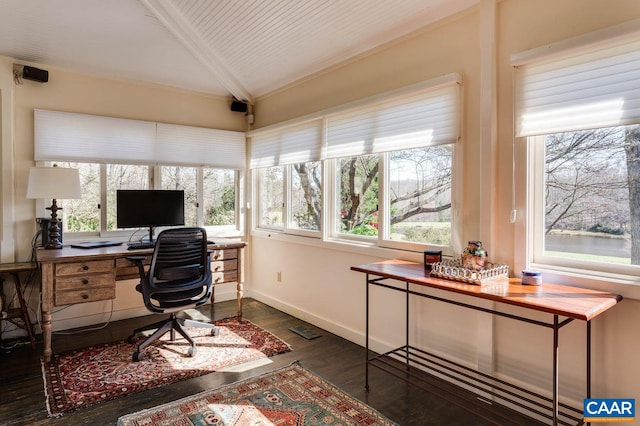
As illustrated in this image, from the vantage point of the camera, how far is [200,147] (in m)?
4.36

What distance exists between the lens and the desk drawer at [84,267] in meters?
2.90

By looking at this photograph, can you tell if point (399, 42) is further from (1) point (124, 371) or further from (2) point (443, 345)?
(1) point (124, 371)

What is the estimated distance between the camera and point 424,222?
2793 mm

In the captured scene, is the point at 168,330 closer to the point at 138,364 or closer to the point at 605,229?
the point at 138,364

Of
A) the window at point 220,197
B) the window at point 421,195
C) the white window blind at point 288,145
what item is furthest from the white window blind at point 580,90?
the window at point 220,197

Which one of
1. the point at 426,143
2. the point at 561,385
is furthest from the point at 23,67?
the point at 561,385

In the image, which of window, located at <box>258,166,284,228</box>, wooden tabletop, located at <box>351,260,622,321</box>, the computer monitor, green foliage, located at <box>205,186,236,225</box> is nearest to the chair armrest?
the computer monitor

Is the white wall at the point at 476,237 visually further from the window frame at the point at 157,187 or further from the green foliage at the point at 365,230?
the window frame at the point at 157,187

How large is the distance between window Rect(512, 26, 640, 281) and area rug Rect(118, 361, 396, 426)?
1.39m

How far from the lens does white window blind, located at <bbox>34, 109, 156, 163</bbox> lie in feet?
11.4

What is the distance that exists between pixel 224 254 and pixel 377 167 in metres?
1.75

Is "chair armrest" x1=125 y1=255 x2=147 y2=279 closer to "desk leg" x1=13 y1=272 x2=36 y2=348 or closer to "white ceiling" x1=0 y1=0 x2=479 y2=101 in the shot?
"desk leg" x1=13 y1=272 x2=36 y2=348

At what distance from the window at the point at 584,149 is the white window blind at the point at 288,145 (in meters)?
1.92

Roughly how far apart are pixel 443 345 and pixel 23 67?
4.23 m
